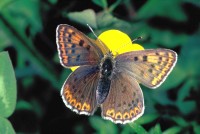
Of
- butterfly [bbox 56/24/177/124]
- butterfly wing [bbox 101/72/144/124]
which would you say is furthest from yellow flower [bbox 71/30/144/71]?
butterfly wing [bbox 101/72/144/124]

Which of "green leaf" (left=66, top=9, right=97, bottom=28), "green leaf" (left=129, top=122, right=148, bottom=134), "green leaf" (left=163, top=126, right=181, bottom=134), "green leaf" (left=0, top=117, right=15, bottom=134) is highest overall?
"green leaf" (left=66, top=9, right=97, bottom=28)

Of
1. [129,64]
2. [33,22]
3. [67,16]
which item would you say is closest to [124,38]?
[129,64]

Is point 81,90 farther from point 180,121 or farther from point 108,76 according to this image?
point 180,121

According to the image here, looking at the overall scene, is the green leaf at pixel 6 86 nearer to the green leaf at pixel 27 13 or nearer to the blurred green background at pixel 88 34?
the blurred green background at pixel 88 34

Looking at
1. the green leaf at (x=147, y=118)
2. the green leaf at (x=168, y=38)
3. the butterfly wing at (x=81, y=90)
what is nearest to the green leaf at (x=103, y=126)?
the green leaf at (x=147, y=118)

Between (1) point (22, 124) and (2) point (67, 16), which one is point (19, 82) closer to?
(1) point (22, 124)

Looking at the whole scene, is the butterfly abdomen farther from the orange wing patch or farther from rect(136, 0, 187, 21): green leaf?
rect(136, 0, 187, 21): green leaf
